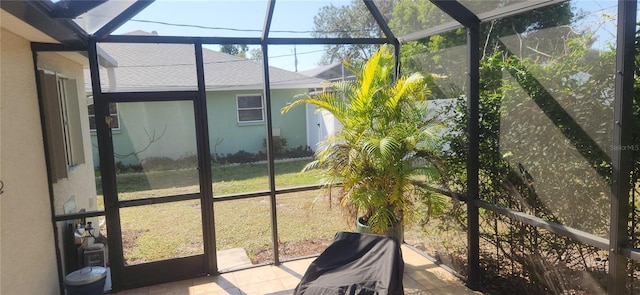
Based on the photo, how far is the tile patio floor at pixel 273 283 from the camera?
3830mm

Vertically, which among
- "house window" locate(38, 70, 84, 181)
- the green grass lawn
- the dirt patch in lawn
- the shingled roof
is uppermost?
the shingled roof

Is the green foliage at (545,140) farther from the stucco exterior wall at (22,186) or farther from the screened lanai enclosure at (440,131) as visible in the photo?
the stucco exterior wall at (22,186)

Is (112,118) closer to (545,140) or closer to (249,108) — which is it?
(545,140)

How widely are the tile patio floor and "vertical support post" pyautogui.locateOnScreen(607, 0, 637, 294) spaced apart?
1.49 metres

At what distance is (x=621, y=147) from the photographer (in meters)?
2.32

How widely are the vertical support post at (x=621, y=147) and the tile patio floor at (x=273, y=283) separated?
149cm

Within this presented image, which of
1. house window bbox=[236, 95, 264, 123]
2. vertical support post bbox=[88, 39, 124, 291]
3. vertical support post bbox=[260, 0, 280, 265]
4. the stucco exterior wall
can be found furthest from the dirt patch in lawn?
house window bbox=[236, 95, 264, 123]

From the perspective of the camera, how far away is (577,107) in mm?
2678

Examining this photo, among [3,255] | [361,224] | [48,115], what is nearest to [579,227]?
[361,224]

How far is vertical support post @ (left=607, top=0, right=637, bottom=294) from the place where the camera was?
2.24 metres

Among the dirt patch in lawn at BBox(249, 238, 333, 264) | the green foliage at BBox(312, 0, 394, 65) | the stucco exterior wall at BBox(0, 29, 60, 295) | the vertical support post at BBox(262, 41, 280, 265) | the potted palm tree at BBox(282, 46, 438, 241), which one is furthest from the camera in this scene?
the dirt patch in lawn at BBox(249, 238, 333, 264)

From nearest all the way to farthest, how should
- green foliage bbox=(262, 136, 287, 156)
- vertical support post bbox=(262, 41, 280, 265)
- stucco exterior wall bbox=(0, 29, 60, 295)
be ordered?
stucco exterior wall bbox=(0, 29, 60, 295) < vertical support post bbox=(262, 41, 280, 265) < green foliage bbox=(262, 136, 287, 156)

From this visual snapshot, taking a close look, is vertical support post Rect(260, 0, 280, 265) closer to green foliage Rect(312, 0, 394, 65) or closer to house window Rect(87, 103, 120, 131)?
green foliage Rect(312, 0, 394, 65)

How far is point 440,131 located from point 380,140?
2.25 ft
